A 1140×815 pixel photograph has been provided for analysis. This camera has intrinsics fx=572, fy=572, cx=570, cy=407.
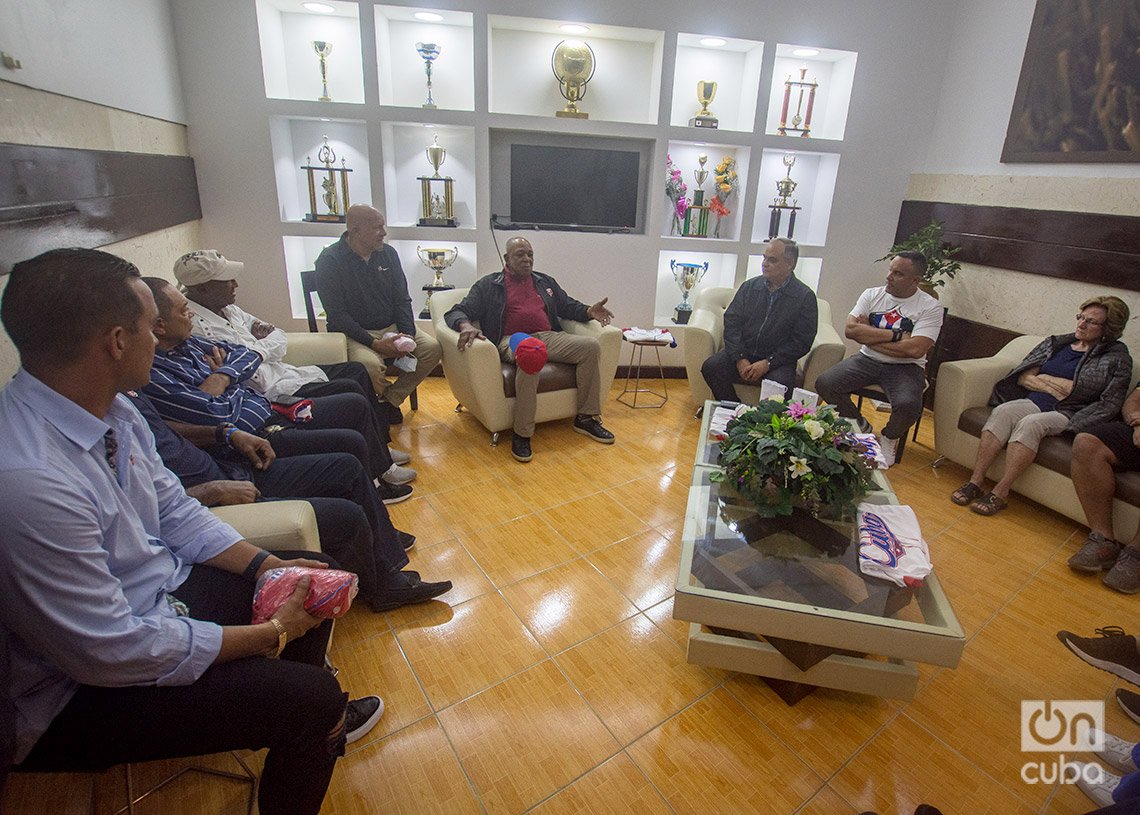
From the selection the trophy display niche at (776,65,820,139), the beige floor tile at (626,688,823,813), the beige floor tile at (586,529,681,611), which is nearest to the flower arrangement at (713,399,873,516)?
the beige floor tile at (586,529,681,611)

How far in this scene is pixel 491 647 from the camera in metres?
1.79

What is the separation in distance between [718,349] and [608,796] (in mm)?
2679

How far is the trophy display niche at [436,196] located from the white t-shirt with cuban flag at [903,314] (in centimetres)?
269

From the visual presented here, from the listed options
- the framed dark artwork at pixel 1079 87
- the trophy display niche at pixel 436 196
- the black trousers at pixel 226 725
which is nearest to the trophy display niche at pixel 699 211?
the trophy display niche at pixel 436 196

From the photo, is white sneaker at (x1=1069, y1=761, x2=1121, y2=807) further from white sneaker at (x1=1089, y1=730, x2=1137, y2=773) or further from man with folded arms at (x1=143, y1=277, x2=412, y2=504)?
man with folded arms at (x1=143, y1=277, x2=412, y2=504)

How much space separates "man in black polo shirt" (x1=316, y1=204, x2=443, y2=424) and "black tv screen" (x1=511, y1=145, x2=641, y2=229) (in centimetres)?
115

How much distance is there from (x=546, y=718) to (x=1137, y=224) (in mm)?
3633

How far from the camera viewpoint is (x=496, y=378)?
3.01 metres

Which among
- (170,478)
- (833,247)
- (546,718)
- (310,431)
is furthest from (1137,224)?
(170,478)

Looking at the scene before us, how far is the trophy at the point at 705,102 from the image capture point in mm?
3918

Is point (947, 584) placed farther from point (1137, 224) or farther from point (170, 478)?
point (170, 478)

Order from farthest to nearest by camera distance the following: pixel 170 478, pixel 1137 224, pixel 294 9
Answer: pixel 294 9 → pixel 1137 224 → pixel 170 478

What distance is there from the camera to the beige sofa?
91.5 inches

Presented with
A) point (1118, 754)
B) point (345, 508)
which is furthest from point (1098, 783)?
point (345, 508)
